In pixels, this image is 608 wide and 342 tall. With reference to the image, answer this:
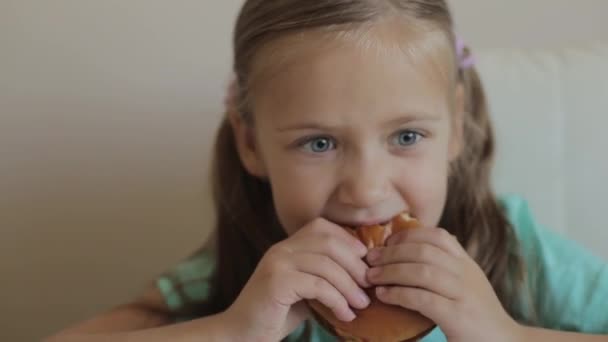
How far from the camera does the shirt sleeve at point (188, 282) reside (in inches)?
40.8

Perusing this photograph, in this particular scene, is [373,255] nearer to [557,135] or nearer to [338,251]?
[338,251]

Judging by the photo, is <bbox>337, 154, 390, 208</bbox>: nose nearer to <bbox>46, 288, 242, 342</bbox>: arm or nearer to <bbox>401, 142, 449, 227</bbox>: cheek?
<bbox>401, 142, 449, 227</bbox>: cheek

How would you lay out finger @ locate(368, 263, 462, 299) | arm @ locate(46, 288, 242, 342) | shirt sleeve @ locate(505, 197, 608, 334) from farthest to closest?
shirt sleeve @ locate(505, 197, 608, 334) → arm @ locate(46, 288, 242, 342) → finger @ locate(368, 263, 462, 299)

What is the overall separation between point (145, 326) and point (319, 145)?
15.5 inches

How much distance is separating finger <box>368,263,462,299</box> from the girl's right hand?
3 centimetres

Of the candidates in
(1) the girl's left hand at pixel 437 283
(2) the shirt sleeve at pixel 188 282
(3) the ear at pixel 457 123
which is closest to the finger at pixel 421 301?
(1) the girl's left hand at pixel 437 283

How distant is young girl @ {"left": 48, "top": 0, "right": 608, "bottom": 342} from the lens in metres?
0.75

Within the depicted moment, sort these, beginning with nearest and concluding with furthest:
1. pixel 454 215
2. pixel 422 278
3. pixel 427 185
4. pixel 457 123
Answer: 1. pixel 422 278
2. pixel 427 185
3. pixel 457 123
4. pixel 454 215

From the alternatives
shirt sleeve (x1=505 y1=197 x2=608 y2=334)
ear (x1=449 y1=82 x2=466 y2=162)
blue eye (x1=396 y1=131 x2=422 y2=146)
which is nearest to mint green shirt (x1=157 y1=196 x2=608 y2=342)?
shirt sleeve (x1=505 y1=197 x2=608 y2=334)

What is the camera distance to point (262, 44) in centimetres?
84

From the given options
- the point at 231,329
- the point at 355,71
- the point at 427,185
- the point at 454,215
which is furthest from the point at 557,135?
the point at 231,329

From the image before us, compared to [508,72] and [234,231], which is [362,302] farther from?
[508,72]

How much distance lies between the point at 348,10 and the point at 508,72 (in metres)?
0.40

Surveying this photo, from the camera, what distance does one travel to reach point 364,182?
0.78m
